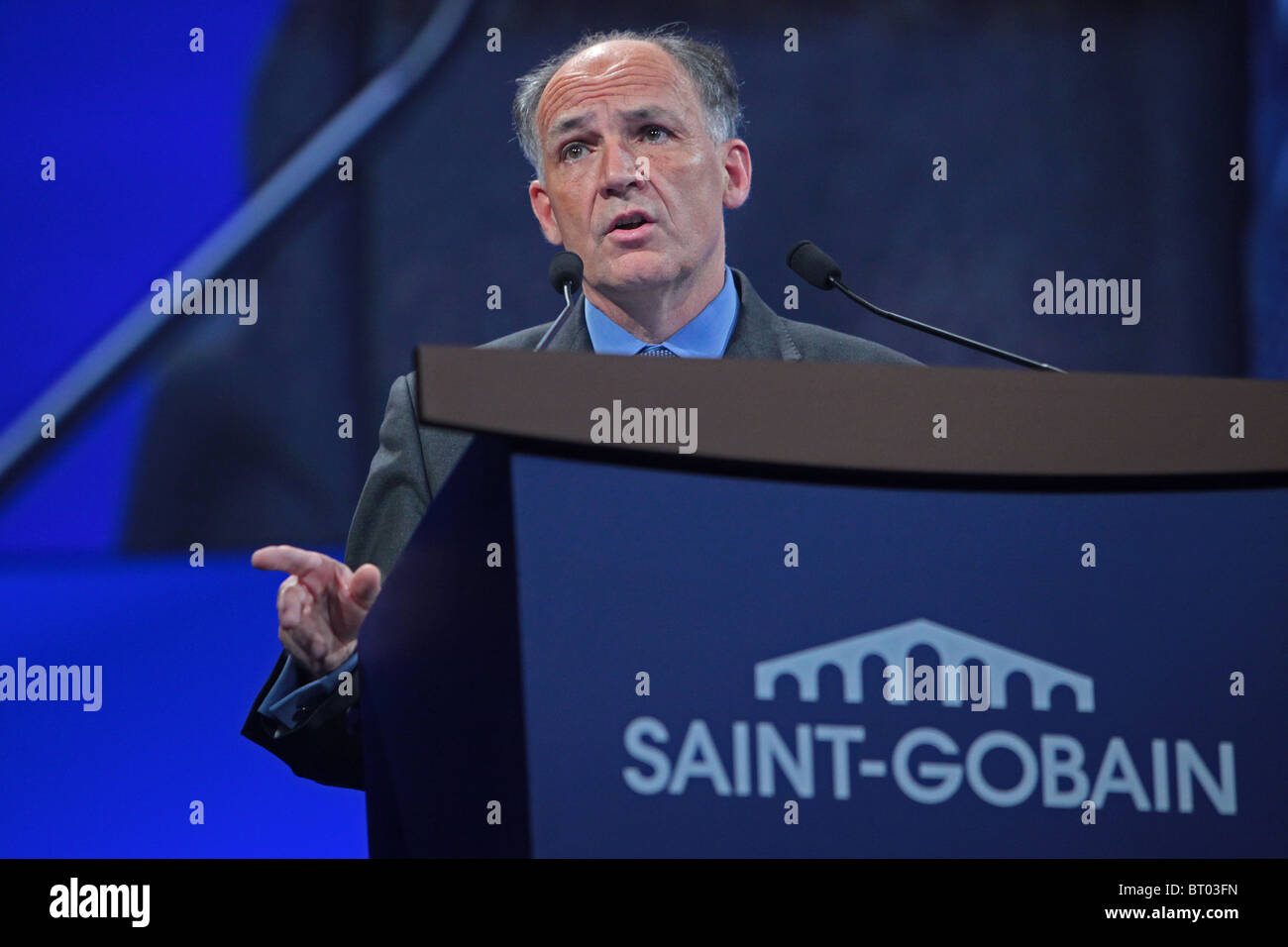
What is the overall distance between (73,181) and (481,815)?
1965 millimetres

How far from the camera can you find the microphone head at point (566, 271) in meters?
1.44

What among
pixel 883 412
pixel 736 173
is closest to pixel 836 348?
pixel 736 173

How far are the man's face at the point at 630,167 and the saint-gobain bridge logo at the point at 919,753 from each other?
989mm

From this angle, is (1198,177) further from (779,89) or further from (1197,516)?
(1197,516)

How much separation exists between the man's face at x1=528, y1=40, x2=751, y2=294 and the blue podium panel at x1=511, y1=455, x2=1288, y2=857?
95 centimetres

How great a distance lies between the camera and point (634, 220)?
181cm

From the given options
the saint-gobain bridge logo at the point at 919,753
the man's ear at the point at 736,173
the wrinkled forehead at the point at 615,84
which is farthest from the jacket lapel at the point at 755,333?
the saint-gobain bridge logo at the point at 919,753

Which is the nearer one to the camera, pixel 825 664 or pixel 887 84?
pixel 825 664

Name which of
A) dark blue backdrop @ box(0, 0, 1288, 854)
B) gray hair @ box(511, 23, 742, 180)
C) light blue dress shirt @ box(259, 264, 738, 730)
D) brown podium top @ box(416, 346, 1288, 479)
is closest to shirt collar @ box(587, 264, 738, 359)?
light blue dress shirt @ box(259, 264, 738, 730)

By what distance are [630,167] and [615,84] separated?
131 millimetres

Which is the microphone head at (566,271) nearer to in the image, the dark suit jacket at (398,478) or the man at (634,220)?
the dark suit jacket at (398,478)

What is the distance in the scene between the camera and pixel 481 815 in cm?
93
